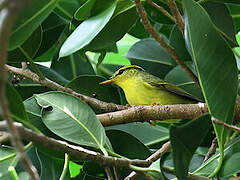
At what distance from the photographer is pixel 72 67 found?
6.37ft

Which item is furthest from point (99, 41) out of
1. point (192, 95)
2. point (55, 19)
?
point (192, 95)

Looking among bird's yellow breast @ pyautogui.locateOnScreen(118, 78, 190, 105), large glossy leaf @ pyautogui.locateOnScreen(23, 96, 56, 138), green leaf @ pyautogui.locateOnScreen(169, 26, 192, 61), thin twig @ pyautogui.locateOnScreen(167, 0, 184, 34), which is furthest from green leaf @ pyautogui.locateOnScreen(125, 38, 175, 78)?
large glossy leaf @ pyautogui.locateOnScreen(23, 96, 56, 138)

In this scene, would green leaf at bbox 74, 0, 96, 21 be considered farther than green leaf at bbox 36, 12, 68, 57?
No

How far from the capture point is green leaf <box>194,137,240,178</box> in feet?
3.61

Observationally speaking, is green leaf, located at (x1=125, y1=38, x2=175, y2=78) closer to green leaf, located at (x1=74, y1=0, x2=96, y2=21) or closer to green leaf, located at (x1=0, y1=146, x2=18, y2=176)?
green leaf, located at (x1=74, y1=0, x2=96, y2=21)

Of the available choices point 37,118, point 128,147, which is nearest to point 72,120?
point 37,118

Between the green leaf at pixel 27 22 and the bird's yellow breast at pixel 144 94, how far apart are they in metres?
1.24

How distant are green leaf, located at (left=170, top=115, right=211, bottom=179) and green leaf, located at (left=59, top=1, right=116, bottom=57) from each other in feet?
1.33

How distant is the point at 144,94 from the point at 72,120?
1.19 m

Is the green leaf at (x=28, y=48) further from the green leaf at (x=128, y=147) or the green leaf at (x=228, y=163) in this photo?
the green leaf at (x=228, y=163)

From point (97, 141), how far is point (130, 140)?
8.7 inches

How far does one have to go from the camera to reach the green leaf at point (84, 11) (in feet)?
4.54

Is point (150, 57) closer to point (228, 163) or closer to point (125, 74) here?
point (125, 74)

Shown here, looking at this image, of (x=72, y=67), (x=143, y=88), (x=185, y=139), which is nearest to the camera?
(x=185, y=139)
